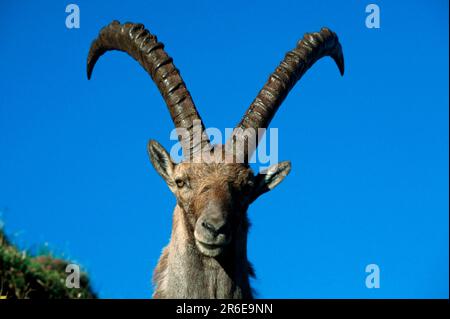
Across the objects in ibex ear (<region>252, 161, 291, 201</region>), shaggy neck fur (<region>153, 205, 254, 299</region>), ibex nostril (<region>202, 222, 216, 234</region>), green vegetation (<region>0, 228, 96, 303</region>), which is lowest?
shaggy neck fur (<region>153, 205, 254, 299</region>)

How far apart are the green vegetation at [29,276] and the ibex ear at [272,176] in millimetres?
5503

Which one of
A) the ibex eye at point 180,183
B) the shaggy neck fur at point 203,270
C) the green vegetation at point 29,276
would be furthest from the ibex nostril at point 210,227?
the green vegetation at point 29,276

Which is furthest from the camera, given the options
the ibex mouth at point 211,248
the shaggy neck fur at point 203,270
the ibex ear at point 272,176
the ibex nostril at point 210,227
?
the ibex ear at point 272,176

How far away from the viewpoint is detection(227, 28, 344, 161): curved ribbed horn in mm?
13039

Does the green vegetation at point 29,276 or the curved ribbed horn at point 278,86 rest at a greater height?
the curved ribbed horn at point 278,86

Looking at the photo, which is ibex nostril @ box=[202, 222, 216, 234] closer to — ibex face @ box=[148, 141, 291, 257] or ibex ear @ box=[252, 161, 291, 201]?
ibex face @ box=[148, 141, 291, 257]

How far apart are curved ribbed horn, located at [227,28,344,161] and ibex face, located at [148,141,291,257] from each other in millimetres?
467

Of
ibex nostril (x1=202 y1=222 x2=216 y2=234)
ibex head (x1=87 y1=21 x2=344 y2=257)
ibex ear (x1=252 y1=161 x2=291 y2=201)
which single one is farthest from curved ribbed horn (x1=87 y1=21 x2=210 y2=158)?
ibex nostril (x1=202 y1=222 x2=216 y2=234)

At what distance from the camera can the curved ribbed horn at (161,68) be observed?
13.0 m

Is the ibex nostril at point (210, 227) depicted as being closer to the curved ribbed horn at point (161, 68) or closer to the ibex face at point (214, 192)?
the ibex face at point (214, 192)

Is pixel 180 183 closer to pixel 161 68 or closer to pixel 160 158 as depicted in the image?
pixel 160 158

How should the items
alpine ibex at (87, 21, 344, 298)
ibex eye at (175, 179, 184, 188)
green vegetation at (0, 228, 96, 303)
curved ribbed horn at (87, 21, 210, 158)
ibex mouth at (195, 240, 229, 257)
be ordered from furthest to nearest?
green vegetation at (0, 228, 96, 303) < curved ribbed horn at (87, 21, 210, 158) < ibex eye at (175, 179, 184, 188) < alpine ibex at (87, 21, 344, 298) < ibex mouth at (195, 240, 229, 257)
